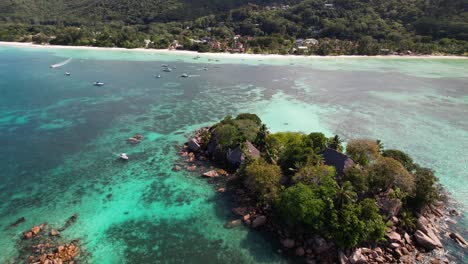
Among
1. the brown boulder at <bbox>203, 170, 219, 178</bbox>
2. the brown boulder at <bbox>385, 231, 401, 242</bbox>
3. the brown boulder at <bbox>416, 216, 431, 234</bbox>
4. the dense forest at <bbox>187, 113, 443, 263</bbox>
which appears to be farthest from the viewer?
the brown boulder at <bbox>203, 170, 219, 178</bbox>

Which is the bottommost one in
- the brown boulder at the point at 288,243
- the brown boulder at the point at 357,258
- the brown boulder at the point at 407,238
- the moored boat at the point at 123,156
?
the brown boulder at the point at 288,243

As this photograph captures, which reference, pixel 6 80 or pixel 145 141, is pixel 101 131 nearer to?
pixel 145 141

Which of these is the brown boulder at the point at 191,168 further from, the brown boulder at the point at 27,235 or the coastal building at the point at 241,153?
the brown boulder at the point at 27,235

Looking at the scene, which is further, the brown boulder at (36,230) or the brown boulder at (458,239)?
the brown boulder at (36,230)

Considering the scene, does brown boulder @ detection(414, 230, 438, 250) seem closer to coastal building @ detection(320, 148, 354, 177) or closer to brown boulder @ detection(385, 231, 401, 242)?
brown boulder @ detection(385, 231, 401, 242)

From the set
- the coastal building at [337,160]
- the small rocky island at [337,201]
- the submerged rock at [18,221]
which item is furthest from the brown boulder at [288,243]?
the submerged rock at [18,221]

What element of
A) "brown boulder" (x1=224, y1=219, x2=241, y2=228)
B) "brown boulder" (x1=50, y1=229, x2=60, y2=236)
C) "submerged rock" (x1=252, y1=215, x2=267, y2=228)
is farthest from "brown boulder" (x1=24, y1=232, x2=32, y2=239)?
"submerged rock" (x1=252, y1=215, x2=267, y2=228)
